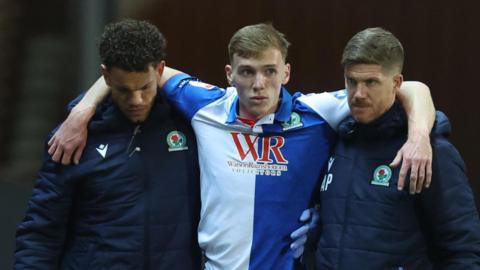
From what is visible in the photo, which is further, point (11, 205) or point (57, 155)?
point (11, 205)

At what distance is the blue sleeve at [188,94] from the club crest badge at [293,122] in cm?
32

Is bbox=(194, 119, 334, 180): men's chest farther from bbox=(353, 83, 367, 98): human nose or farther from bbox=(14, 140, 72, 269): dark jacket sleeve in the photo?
bbox=(14, 140, 72, 269): dark jacket sleeve

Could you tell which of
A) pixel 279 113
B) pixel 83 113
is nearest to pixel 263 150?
pixel 279 113

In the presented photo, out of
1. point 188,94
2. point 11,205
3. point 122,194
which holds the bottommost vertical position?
point 11,205

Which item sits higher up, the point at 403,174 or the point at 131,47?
the point at 131,47

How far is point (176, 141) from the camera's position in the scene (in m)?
3.78

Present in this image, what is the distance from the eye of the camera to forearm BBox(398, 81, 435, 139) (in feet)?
11.5

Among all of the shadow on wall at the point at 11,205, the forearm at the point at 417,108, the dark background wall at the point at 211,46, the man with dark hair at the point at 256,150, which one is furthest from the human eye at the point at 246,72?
the shadow on wall at the point at 11,205

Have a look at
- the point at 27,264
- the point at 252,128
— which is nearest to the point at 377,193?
the point at 252,128

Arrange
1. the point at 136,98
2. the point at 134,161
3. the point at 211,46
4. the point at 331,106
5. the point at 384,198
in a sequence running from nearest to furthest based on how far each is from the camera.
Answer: the point at 384,198
the point at 136,98
the point at 134,161
the point at 331,106
the point at 211,46

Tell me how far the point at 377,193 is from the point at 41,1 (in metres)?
2.92

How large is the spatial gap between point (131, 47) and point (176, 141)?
0.44m

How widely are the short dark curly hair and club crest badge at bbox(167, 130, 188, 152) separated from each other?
32 centimetres

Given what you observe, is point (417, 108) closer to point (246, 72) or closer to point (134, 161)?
point (246, 72)
